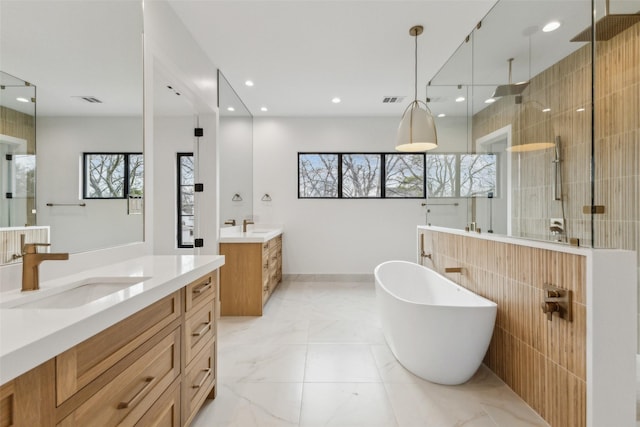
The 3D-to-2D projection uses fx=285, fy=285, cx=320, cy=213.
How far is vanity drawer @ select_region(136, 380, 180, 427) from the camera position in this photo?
1061 millimetres

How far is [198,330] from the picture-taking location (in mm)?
1512

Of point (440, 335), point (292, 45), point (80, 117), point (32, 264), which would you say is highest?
point (292, 45)

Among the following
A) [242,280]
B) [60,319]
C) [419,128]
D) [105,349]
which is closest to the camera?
[60,319]

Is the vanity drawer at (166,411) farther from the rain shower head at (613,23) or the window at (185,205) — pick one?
the rain shower head at (613,23)

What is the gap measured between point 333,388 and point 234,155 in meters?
3.25

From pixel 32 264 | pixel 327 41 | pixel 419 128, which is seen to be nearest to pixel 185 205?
pixel 327 41

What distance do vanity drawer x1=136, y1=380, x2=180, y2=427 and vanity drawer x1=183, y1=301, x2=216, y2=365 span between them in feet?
0.46

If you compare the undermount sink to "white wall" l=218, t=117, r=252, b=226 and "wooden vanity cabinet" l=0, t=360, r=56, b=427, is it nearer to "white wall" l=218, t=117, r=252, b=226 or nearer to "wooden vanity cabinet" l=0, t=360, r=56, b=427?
"wooden vanity cabinet" l=0, t=360, r=56, b=427

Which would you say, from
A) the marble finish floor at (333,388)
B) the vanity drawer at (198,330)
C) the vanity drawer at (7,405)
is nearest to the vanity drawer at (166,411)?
the vanity drawer at (198,330)

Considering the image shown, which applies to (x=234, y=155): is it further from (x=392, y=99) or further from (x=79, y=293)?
(x=79, y=293)

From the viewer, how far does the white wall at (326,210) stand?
4777mm

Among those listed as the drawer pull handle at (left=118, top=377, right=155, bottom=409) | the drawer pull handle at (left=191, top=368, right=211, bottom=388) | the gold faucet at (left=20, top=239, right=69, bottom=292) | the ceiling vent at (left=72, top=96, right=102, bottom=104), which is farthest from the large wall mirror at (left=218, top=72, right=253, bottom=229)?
the drawer pull handle at (left=118, top=377, right=155, bottom=409)

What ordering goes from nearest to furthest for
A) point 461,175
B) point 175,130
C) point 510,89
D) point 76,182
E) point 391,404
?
point 76,182 → point 391,404 → point 510,89 → point 461,175 → point 175,130

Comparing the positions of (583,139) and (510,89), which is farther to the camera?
(510,89)
